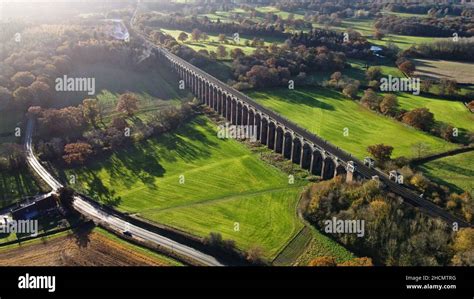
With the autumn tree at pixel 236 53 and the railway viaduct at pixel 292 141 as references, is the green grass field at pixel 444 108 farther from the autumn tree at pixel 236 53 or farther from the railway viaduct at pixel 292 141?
the autumn tree at pixel 236 53

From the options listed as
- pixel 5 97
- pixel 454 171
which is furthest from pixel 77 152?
pixel 454 171

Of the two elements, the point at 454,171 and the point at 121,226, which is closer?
the point at 121,226

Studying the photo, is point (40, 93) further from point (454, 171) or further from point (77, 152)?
point (454, 171)

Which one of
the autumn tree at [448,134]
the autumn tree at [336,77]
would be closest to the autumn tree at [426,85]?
the autumn tree at [336,77]

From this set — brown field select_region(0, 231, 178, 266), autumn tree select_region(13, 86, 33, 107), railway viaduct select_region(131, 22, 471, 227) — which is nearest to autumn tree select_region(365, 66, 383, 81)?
railway viaduct select_region(131, 22, 471, 227)
